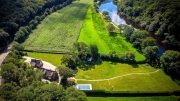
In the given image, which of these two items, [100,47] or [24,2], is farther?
[24,2]

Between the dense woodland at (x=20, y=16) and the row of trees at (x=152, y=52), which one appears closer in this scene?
the row of trees at (x=152, y=52)

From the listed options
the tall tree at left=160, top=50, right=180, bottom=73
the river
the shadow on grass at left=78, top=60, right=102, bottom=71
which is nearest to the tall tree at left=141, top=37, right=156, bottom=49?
the tall tree at left=160, top=50, right=180, bottom=73

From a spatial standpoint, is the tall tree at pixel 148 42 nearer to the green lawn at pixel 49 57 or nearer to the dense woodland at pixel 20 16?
the green lawn at pixel 49 57

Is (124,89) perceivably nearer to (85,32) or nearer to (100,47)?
(100,47)

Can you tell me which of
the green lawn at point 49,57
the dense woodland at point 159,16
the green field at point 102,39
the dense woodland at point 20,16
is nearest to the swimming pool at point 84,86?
the green lawn at point 49,57

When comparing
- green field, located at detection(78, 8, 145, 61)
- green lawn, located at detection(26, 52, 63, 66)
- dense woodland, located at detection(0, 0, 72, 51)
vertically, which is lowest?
green lawn, located at detection(26, 52, 63, 66)

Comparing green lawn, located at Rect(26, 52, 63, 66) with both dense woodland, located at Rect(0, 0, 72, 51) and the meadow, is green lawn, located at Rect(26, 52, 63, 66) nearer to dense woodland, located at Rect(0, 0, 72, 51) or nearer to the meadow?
the meadow

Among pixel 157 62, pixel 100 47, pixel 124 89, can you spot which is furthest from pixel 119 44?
pixel 124 89
